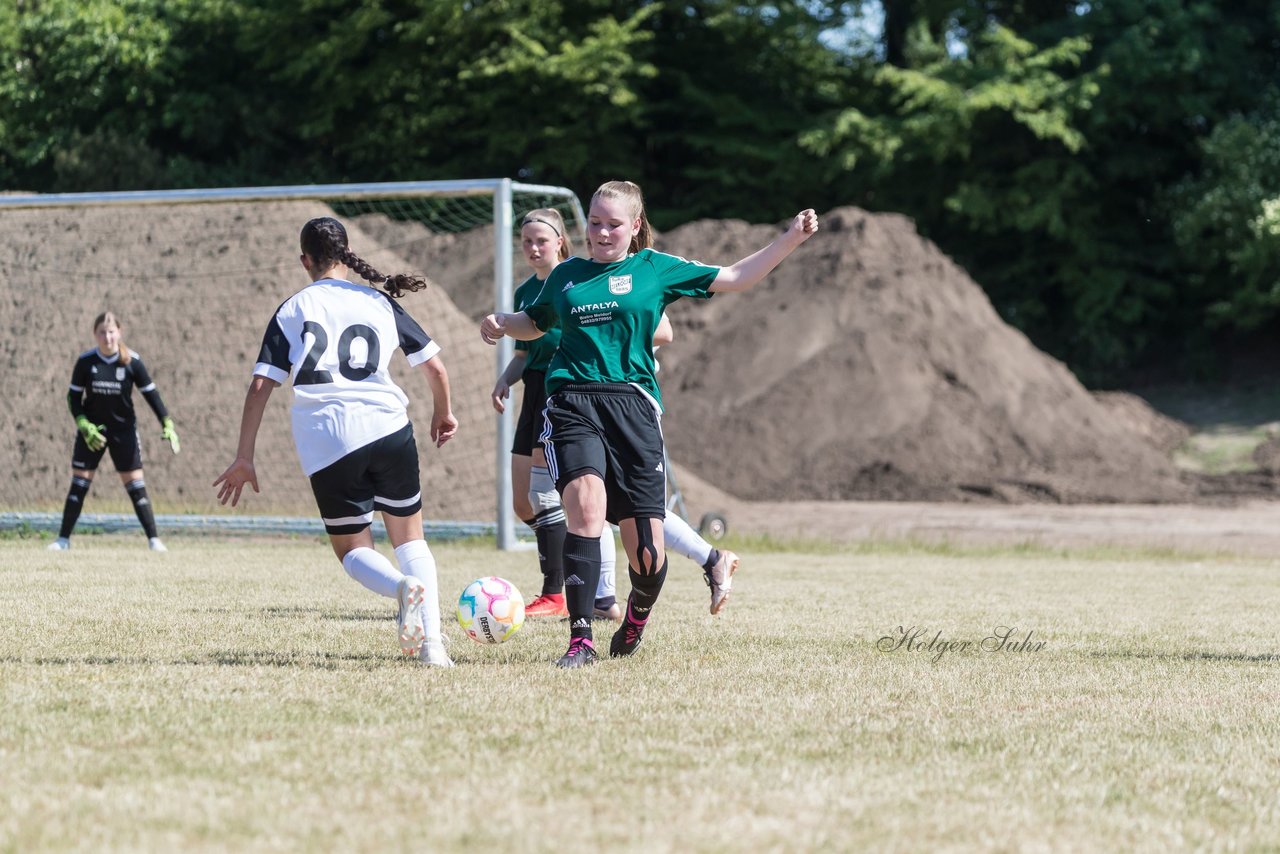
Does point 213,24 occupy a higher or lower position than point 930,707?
higher

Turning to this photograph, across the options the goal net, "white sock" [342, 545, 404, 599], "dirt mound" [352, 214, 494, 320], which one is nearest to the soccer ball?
"white sock" [342, 545, 404, 599]

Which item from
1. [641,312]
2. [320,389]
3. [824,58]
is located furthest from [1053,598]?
[824,58]

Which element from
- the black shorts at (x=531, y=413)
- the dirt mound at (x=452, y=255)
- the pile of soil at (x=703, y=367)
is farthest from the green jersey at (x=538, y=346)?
the dirt mound at (x=452, y=255)

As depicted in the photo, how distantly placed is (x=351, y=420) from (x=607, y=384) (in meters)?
1.02

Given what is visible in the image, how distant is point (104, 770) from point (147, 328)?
15.0 m

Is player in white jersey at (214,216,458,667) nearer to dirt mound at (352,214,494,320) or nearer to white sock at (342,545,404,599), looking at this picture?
white sock at (342,545,404,599)

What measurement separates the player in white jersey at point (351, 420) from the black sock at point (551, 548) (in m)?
1.80

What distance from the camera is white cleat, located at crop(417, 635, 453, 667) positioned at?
18.9 ft

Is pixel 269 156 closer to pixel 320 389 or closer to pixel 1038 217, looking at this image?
pixel 1038 217

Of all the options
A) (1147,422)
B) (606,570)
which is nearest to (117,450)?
(606,570)

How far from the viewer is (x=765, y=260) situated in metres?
5.76

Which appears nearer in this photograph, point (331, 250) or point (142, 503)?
point (331, 250)

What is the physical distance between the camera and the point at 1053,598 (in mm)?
9414

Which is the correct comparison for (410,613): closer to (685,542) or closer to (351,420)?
(351,420)
